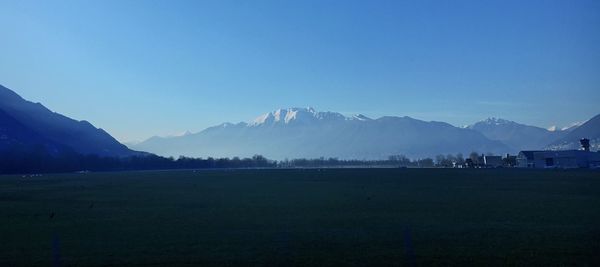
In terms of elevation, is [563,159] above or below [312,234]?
above

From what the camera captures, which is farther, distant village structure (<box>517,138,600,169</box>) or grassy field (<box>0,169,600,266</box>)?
distant village structure (<box>517,138,600,169</box>)

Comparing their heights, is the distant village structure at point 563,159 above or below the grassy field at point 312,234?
→ above

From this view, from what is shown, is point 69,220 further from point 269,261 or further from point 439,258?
point 439,258

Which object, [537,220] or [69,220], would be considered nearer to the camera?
[537,220]

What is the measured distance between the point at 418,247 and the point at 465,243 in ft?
6.63

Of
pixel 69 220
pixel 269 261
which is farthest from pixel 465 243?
pixel 69 220

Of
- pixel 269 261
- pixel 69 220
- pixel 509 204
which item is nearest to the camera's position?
pixel 269 261

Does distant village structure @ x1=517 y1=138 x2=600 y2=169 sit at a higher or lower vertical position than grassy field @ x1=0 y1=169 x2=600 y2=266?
higher

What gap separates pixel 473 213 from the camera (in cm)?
2947

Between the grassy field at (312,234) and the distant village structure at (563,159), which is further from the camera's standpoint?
the distant village structure at (563,159)

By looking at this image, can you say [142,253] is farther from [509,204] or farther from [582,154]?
[582,154]

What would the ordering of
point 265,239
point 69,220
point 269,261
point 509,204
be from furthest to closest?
point 509,204 < point 69,220 < point 265,239 < point 269,261

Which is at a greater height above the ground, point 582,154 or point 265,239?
point 582,154

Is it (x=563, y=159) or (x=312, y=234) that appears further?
(x=563, y=159)
